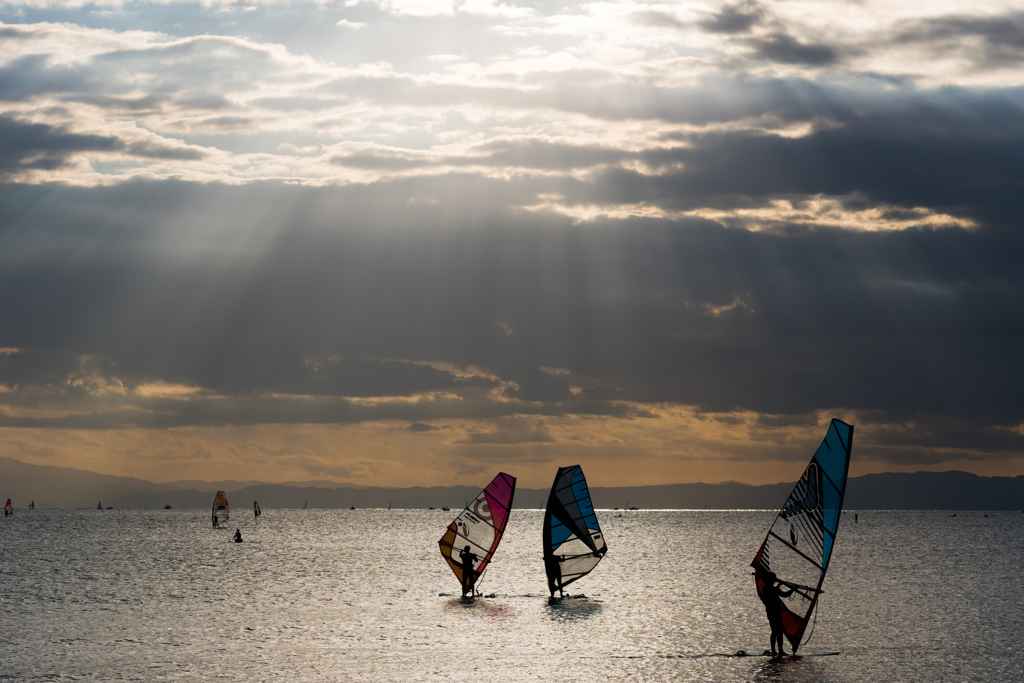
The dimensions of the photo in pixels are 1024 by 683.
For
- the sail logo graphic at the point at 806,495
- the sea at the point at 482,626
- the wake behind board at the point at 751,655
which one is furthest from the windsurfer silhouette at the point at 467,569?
the sail logo graphic at the point at 806,495

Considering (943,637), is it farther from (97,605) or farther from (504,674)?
(97,605)

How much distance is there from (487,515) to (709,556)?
53.0 metres

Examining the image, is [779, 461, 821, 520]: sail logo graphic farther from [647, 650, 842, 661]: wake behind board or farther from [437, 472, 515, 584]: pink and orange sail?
[437, 472, 515, 584]: pink and orange sail

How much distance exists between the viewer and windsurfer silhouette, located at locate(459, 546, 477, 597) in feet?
137

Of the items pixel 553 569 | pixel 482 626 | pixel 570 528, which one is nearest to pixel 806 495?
pixel 482 626

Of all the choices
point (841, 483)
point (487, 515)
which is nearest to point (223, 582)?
point (487, 515)

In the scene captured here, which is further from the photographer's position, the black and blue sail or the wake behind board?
the black and blue sail

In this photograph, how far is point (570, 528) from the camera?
135 ft

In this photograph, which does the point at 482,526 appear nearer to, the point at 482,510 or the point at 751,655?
the point at 482,510

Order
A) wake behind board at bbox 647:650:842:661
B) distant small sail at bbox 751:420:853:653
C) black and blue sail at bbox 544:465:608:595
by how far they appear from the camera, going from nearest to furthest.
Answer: distant small sail at bbox 751:420:853:653, wake behind board at bbox 647:650:842:661, black and blue sail at bbox 544:465:608:595

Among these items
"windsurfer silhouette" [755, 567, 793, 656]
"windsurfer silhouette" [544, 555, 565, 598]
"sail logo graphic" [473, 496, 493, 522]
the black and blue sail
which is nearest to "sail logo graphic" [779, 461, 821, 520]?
"windsurfer silhouette" [755, 567, 793, 656]

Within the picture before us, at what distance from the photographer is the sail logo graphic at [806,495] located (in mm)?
26578

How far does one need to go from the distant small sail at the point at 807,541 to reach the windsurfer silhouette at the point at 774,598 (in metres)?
0.07

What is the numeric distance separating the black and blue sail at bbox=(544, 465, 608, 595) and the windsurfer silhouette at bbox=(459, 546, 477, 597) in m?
3.16
